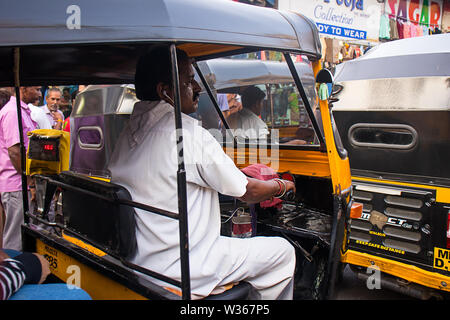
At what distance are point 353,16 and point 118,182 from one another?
1093 centimetres

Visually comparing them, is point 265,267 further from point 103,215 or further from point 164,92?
point 164,92

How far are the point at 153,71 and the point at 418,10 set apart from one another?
15.1 m

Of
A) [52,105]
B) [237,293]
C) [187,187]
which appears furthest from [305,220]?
[52,105]

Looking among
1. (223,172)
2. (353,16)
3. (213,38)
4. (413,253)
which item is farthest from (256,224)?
(353,16)

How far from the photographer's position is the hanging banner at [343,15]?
9391 mm

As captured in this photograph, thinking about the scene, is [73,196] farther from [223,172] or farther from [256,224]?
[256,224]

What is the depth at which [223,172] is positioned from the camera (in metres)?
1.69

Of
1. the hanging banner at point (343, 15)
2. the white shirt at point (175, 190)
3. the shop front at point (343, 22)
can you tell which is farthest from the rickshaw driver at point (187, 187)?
the hanging banner at point (343, 15)

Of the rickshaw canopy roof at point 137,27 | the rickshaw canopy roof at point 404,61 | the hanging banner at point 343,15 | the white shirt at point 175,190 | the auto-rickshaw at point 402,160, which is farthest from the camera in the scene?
the hanging banner at point 343,15

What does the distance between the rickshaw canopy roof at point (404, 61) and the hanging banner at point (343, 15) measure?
5670 mm

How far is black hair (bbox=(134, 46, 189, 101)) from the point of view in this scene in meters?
1.80

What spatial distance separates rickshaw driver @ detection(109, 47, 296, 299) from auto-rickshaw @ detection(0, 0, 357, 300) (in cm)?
10

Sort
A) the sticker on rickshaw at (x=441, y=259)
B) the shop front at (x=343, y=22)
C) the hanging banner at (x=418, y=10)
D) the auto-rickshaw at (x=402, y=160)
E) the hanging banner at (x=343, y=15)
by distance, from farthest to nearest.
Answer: the hanging banner at (x=418, y=10) → the hanging banner at (x=343, y=15) → the shop front at (x=343, y=22) → the auto-rickshaw at (x=402, y=160) → the sticker on rickshaw at (x=441, y=259)

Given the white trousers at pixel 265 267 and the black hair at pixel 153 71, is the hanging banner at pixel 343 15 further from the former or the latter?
the white trousers at pixel 265 267
